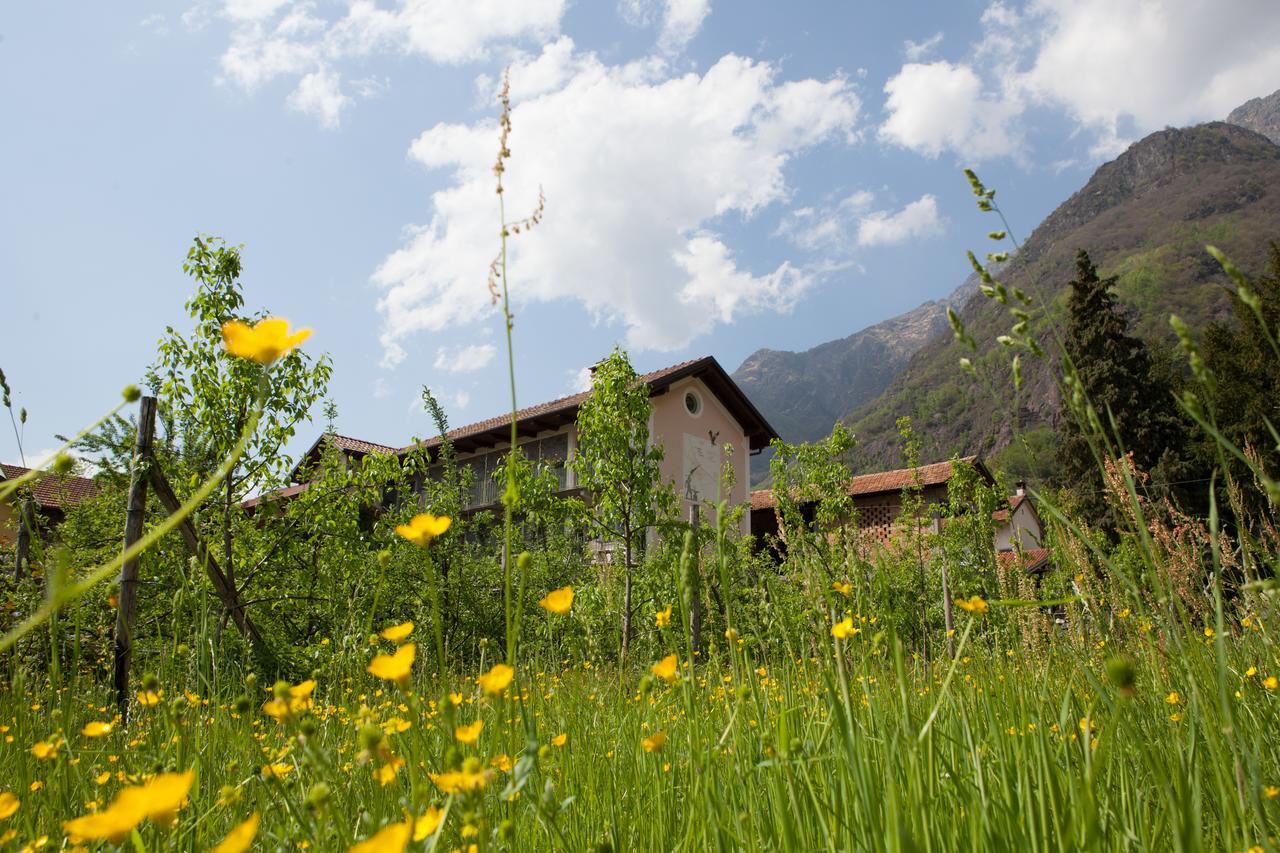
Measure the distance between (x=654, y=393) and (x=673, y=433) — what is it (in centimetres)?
112

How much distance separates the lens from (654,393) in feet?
58.7

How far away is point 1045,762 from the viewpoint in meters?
0.82

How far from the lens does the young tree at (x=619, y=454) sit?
780 cm

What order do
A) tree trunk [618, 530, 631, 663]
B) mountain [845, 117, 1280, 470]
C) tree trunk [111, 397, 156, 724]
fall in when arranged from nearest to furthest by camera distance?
tree trunk [111, 397, 156, 724] < tree trunk [618, 530, 631, 663] < mountain [845, 117, 1280, 470]

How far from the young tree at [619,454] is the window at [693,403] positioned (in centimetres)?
1087

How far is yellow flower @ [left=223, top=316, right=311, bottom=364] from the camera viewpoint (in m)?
0.68

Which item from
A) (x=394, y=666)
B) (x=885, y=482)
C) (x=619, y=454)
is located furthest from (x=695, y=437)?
(x=394, y=666)

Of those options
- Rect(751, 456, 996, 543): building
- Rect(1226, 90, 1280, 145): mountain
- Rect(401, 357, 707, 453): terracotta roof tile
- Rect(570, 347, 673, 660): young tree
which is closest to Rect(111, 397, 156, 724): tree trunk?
Rect(570, 347, 673, 660): young tree

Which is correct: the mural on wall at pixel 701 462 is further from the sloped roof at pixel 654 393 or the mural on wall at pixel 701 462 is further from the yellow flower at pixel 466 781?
the yellow flower at pixel 466 781

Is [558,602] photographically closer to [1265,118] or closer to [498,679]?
[498,679]

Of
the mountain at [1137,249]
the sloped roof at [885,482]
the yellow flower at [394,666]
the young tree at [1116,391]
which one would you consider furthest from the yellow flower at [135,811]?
the mountain at [1137,249]

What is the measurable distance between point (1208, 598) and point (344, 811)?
7.93 ft

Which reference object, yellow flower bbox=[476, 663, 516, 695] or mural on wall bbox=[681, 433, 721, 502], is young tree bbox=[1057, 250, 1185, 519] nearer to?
mural on wall bbox=[681, 433, 721, 502]

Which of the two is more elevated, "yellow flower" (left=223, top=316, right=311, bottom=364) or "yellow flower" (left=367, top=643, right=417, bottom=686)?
"yellow flower" (left=223, top=316, right=311, bottom=364)
